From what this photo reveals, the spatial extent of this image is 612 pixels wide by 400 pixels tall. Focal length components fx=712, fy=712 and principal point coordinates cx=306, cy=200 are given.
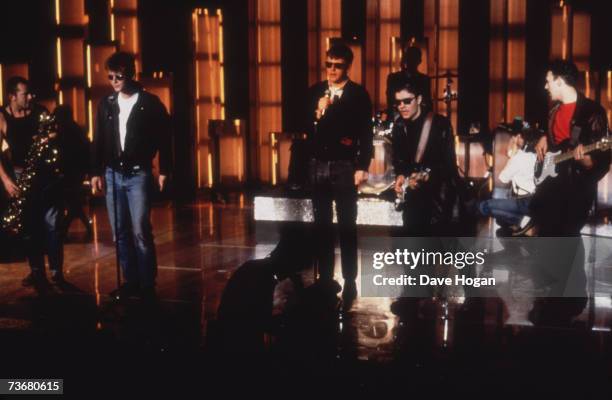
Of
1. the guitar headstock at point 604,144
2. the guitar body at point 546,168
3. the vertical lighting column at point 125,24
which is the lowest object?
A: the guitar body at point 546,168

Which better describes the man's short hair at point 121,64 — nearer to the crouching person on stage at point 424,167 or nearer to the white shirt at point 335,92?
the white shirt at point 335,92

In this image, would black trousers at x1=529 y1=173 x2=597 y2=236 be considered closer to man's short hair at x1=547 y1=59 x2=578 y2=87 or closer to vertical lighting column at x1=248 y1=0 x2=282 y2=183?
man's short hair at x1=547 y1=59 x2=578 y2=87

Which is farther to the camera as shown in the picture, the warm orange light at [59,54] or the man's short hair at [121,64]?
the warm orange light at [59,54]

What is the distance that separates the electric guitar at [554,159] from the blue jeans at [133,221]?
3.79 meters

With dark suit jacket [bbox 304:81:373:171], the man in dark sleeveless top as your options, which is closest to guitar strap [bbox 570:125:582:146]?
dark suit jacket [bbox 304:81:373:171]

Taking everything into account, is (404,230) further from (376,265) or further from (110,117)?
(110,117)

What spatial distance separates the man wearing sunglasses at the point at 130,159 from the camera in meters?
6.36

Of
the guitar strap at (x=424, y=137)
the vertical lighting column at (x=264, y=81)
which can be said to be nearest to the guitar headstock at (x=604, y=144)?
the guitar strap at (x=424, y=137)

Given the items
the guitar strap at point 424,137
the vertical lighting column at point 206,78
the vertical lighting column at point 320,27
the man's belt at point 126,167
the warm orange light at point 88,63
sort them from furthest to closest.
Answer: the vertical lighting column at point 320,27
the vertical lighting column at point 206,78
the warm orange light at point 88,63
the man's belt at point 126,167
the guitar strap at point 424,137

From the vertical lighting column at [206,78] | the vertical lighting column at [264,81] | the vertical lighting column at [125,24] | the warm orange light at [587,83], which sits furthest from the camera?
the vertical lighting column at [264,81]

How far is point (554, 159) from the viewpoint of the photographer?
22.4ft

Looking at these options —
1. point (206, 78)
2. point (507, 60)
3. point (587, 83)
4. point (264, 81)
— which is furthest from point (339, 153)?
point (507, 60)

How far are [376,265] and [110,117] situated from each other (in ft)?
10.2

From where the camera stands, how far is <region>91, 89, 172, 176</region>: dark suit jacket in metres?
6.36
